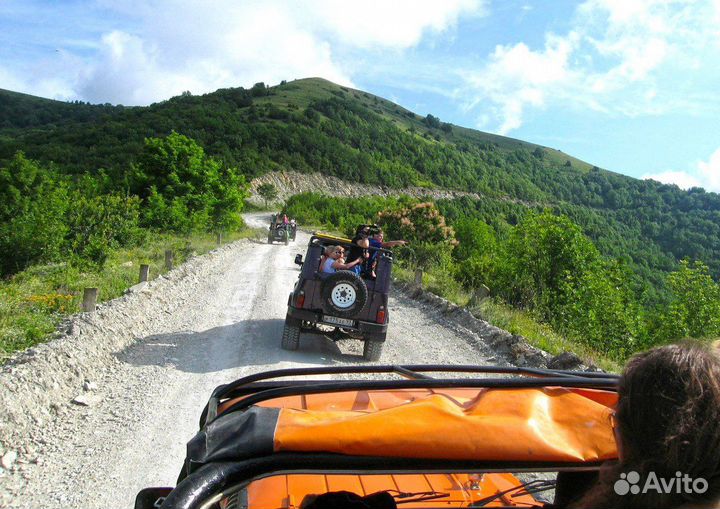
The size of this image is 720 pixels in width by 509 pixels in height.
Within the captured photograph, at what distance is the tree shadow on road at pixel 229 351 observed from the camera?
24.6ft

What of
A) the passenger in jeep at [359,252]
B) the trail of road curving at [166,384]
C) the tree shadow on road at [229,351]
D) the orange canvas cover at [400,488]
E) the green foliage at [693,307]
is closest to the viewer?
the orange canvas cover at [400,488]

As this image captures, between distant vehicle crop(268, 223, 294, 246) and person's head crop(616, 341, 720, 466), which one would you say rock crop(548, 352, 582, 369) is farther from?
distant vehicle crop(268, 223, 294, 246)

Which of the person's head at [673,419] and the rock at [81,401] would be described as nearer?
the person's head at [673,419]

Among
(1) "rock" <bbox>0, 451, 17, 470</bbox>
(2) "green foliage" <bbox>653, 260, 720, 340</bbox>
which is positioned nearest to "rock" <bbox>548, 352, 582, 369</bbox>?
(1) "rock" <bbox>0, 451, 17, 470</bbox>

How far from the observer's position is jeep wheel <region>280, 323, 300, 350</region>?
8.56 metres

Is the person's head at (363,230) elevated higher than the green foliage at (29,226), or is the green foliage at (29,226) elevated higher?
the person's head at (363,230)

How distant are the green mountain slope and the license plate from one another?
39.4 metres

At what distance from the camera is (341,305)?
27.3 feet

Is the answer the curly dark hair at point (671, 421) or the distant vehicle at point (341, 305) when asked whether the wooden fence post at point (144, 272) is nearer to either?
the distant vehicle at point (341, 305)

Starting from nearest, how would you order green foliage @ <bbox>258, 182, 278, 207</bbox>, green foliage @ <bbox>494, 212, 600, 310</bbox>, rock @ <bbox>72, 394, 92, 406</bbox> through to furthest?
rock @ <bbox>72, 394, 92, 406</bbox>
green foliage @ <bbox>494, 212, 600, 310</bbox>
green foliage @ <bbox>258, 182, 278, 207</bbox>

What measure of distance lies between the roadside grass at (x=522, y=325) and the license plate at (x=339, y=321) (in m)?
3.49

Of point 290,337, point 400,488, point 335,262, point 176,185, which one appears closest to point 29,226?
point 290,337

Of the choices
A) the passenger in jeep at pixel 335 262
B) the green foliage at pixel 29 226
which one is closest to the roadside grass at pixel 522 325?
the passenger in jeep at pixel 335 262

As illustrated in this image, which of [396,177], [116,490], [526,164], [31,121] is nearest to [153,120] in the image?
[396,177]
